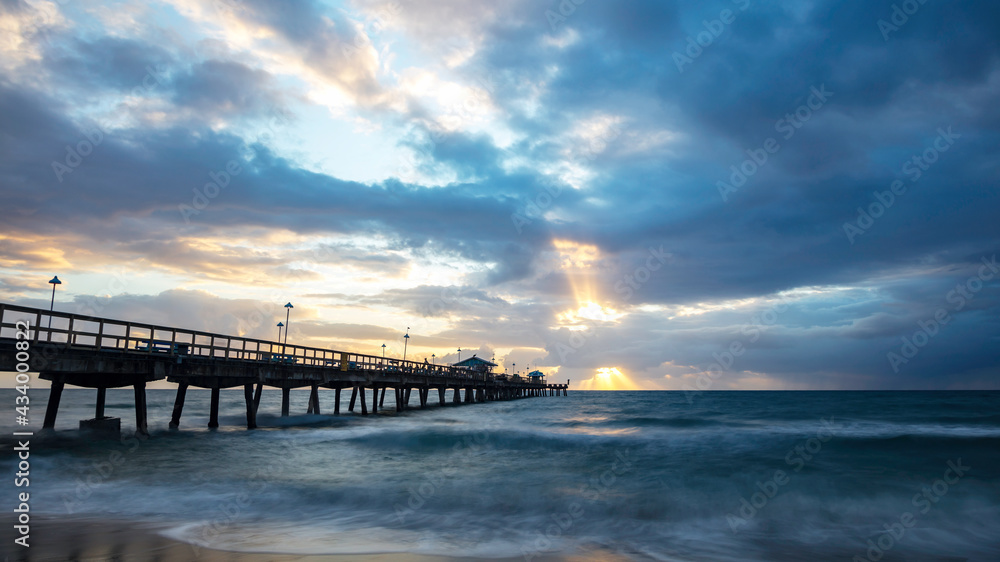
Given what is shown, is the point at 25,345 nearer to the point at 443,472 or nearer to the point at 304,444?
the point at 304,444

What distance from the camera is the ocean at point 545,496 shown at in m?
12.1

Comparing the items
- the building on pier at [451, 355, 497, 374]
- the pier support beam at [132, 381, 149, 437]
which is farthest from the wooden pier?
the building on pier at [451, 355, 497, 374]

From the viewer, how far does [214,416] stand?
103ft

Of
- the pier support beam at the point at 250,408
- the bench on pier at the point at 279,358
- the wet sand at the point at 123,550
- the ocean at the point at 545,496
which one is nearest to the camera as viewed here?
the wet sand at the point at 123,550

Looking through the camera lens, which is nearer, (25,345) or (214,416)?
(25,345)

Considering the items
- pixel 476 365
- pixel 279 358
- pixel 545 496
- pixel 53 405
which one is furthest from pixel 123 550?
pixel 476 365

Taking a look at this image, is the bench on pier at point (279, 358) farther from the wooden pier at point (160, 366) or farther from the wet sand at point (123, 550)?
the wet sand at point (123, 550)

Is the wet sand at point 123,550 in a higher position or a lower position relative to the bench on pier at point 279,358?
lower

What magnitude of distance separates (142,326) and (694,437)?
29212mm

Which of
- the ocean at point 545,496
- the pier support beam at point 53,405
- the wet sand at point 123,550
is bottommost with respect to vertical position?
the ocean at point 545,496

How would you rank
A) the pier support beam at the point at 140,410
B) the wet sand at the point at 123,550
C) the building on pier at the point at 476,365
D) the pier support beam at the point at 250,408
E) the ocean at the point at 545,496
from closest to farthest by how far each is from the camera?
the wet sand at the point at 123,550, the ocean at the point at 545,496, the pier support beam at the point at 140,410, the pier support beam at the point at 250,408, the building on pier at the point at 476,365

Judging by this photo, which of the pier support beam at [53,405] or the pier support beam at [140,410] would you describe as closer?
the pier support beam at [53,405]

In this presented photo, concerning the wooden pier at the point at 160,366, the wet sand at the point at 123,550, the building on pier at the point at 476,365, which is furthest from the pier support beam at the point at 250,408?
the building on pier at the point at 476,365

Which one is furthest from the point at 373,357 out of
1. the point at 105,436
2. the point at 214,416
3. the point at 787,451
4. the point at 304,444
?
the point at 787,451
